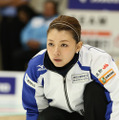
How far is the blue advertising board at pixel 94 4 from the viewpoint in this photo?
9.37 ft

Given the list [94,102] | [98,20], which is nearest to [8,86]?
[98,20]

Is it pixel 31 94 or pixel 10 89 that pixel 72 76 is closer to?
pixel 31 94

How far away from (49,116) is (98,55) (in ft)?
1.36

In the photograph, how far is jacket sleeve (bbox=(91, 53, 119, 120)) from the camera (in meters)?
1.40

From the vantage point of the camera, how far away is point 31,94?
1.53 meters

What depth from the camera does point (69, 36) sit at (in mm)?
1323

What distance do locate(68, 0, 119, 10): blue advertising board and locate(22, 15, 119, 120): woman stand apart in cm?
142

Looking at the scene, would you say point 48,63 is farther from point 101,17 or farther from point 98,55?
point 101,17

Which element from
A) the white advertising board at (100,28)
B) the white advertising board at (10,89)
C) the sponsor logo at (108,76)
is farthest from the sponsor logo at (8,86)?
the sponsor logo at (108,76)

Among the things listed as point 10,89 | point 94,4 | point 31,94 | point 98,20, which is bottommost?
point 10,89

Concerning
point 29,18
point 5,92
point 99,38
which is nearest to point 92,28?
point 99,38

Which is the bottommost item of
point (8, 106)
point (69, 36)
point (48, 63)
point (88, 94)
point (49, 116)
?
point (8, 106)

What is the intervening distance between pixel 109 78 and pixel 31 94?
0.42 meters

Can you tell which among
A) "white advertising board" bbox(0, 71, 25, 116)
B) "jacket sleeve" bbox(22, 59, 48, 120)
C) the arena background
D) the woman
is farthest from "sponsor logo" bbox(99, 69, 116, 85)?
the arena background
